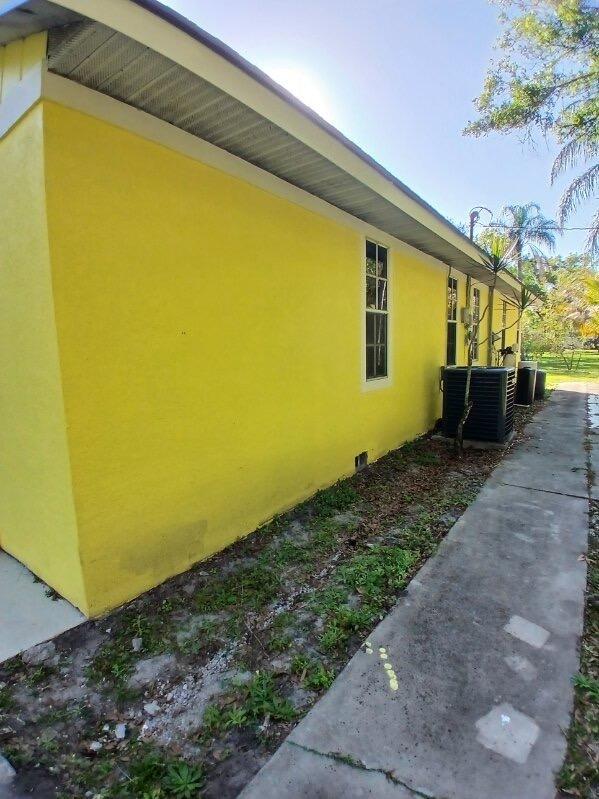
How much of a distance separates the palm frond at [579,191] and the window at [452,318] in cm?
515

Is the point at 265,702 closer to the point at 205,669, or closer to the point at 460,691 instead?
the point at 205,669

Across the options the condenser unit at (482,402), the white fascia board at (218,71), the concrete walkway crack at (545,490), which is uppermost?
the white fascia board at (218,71)

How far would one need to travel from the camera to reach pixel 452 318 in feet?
27.4

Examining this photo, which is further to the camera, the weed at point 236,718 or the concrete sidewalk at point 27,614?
the concrete sidewalk at point 27,614

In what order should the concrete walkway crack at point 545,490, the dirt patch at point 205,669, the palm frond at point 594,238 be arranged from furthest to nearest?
the palm frond at point 594,238
the concrete walkway crack at point 545,490
the dirt patch at point 205,669

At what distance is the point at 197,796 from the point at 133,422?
1835 mm

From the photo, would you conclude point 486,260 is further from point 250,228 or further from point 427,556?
point 427,556

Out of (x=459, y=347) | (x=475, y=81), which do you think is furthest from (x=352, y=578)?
(x=475, y=81)

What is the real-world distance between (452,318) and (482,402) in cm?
263

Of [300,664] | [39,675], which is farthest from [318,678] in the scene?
[39,675]

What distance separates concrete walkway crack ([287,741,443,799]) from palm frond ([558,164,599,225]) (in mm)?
12896

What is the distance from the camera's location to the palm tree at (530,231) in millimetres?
16953

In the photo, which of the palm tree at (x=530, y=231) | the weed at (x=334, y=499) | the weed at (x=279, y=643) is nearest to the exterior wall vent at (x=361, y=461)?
the weed at (x=334, y=499)

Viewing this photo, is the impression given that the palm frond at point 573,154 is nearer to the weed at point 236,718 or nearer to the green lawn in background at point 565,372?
the green lawn in background at point 565,372
